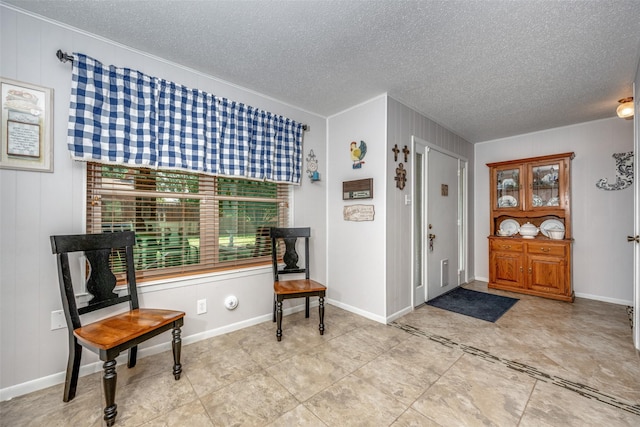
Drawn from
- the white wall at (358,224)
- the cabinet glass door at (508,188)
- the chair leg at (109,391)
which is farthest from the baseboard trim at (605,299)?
the chair leg at (109,391)

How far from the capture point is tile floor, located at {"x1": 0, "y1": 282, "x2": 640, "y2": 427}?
1616mm

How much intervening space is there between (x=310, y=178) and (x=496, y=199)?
3225 millimetres

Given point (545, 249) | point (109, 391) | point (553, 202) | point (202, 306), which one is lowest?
point (109, 391)

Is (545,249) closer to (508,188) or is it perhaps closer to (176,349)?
(508,188)

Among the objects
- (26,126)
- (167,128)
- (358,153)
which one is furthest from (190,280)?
(358,153)

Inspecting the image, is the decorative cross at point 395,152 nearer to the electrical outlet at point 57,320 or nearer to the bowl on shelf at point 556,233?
the bowl on shelf at point 556,233

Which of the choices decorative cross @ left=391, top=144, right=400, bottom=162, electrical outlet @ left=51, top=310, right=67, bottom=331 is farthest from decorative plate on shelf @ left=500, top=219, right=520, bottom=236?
electrical outlet @ left=51, top=310, right=67, bottom=331

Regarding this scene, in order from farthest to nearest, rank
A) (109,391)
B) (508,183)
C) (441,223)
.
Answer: (508,183), (441,223), (109,391)

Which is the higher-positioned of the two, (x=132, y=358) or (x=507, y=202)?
(x=507, y=202)

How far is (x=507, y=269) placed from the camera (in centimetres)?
418

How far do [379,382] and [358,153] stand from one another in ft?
7.53

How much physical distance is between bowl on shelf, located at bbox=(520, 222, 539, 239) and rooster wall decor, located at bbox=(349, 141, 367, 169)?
2.96m

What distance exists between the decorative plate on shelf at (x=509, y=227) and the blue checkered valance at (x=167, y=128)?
3.79 meters

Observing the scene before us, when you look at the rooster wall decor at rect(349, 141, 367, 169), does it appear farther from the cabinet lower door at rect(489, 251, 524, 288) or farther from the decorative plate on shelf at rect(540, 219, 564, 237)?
the decorative plate on shelf at rect(540, 219, 564, 237)
